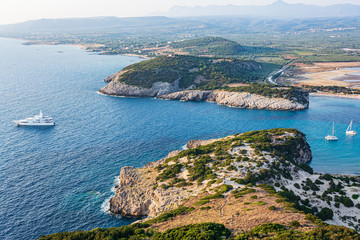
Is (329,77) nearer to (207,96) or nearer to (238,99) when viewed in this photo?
(238,99)

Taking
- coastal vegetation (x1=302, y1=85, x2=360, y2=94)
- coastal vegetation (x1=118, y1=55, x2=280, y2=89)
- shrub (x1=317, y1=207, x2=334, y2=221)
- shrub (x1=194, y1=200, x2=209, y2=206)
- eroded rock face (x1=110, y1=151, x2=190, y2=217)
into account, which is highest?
coastal vegetation (x1=118, y1=55, x2=280, y2=89)

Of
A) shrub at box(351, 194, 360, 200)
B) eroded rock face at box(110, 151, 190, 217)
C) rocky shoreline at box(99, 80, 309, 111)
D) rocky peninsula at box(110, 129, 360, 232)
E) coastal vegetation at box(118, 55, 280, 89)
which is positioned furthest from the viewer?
coastal vegetation at box(118, 55, 280, 89)

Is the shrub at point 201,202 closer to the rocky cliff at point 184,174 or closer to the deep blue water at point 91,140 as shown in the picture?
the rocky cliff at point 184,174

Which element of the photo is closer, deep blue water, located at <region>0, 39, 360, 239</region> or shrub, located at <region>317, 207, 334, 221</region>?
shrub, located at <region>317, 207, 334, 221</region>

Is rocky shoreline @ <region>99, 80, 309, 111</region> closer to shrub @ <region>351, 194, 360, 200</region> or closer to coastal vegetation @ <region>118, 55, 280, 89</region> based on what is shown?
coastal vegetation @ <region>118, 55, 280, 89</region>

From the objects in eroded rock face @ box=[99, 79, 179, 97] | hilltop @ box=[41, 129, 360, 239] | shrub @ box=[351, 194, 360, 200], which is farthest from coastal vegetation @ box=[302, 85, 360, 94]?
shrub @ box=[351, 194, 360, 200]

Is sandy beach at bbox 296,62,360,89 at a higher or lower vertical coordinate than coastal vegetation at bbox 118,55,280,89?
lower

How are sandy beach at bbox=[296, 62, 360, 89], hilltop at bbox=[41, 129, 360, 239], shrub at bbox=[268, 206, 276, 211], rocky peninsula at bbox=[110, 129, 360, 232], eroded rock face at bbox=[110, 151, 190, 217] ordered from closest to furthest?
hilltop at bbox=[41, 129, 360, 239], shrub at bbox=[268, 206, 276, 211], rocky peninsula at bbox=[110, 129, 360, 232], eroded rock face at bbox=[110, 151, 190, 217], sandy beach at bbox=[296, 62, 360, 89]

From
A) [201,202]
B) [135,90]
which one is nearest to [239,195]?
[201,202]
